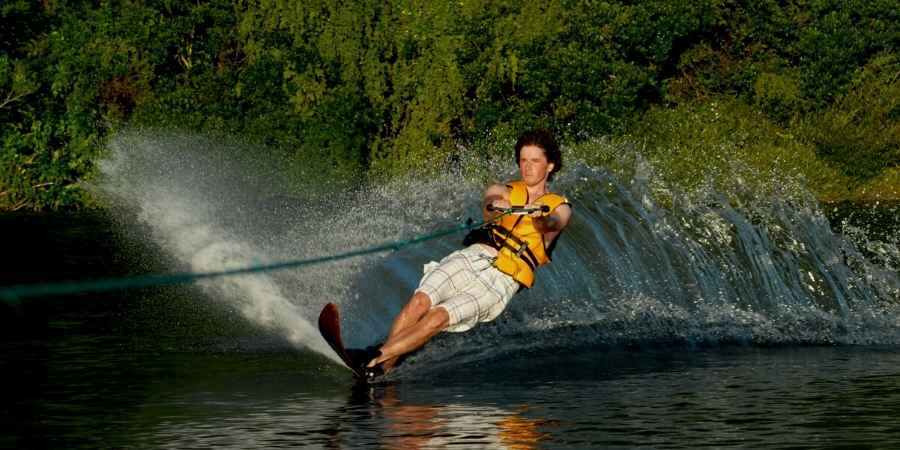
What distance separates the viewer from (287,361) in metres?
12.4

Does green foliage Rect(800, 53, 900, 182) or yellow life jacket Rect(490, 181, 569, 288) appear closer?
yellow life jacket Rect(490, 181, 569, 288)

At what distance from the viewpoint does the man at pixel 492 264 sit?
37.8 feet

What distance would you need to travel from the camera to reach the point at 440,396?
10.8 metres

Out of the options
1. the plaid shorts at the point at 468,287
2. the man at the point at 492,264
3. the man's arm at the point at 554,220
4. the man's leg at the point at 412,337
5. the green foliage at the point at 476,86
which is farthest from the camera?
the green foliage at the point at 476,86

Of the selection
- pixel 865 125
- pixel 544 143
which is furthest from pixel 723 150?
pixel 544 143

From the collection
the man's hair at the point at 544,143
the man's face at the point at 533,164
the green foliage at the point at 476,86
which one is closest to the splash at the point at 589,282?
the man's face at the point at 533,164

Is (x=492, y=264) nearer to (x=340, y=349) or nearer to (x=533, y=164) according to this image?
(x=533, y=164)

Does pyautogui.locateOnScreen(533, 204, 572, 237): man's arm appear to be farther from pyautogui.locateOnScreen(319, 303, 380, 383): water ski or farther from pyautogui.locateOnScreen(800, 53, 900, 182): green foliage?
pyautogui.locateOnScreen(800, 53, 900, 182): green foliage

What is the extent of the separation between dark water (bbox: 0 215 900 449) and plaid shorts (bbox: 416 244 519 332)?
363 mm

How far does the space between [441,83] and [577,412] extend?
23.7 metres

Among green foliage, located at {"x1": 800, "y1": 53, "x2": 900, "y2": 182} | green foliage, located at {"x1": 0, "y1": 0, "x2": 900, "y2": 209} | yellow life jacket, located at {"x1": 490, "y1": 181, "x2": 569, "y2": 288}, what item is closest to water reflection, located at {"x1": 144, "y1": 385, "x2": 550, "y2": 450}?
yellow life jacket, located at {"x1": 490, "y1": 181, "x2": 569, "y2": 288}

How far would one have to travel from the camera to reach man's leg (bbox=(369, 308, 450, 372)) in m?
11.4

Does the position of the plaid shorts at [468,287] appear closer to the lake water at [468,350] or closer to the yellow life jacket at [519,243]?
the yellow life jacket at [519,243]

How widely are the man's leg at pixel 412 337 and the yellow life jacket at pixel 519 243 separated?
632mm
